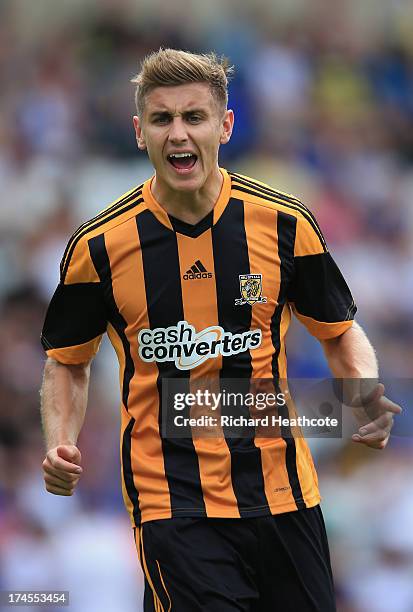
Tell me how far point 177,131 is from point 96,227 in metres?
0.44

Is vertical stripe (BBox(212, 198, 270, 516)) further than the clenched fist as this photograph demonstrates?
Yes

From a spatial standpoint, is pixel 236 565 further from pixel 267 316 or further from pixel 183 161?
pixel 183 161

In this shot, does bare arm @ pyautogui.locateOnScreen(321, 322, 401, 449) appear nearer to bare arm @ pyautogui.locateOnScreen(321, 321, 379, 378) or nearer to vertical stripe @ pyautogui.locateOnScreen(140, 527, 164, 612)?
bare arm @ pyautogui.locateOnScreen(321, 321, 379, 378)

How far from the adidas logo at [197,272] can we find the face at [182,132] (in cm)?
25

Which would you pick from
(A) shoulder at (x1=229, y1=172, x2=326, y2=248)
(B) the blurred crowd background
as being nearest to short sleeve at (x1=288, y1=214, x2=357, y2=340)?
(A) shoulder at (x1=229, y1=172, x2=326, y2=248)

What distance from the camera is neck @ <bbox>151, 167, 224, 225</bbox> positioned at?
12.2 ft

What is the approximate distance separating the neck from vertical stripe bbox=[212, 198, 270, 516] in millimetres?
63

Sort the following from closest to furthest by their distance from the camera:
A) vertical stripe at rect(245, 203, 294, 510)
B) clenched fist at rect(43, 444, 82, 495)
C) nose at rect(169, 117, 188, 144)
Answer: clenched fist at rect(43, 444, 82, 495), nose at rect(169, 117, 188, 144), vertical stripe at rect(245, 203, 294, 510)

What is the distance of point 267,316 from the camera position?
371 cm

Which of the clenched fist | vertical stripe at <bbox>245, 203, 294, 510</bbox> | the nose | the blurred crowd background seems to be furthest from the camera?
the blurred crowd background

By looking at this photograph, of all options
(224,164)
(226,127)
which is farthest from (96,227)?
(224,164)

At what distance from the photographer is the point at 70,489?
3.51 metres

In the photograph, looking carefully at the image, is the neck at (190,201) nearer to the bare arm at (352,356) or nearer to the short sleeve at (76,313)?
the short sleeve at (76,313)

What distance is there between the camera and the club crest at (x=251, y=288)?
3.67m
